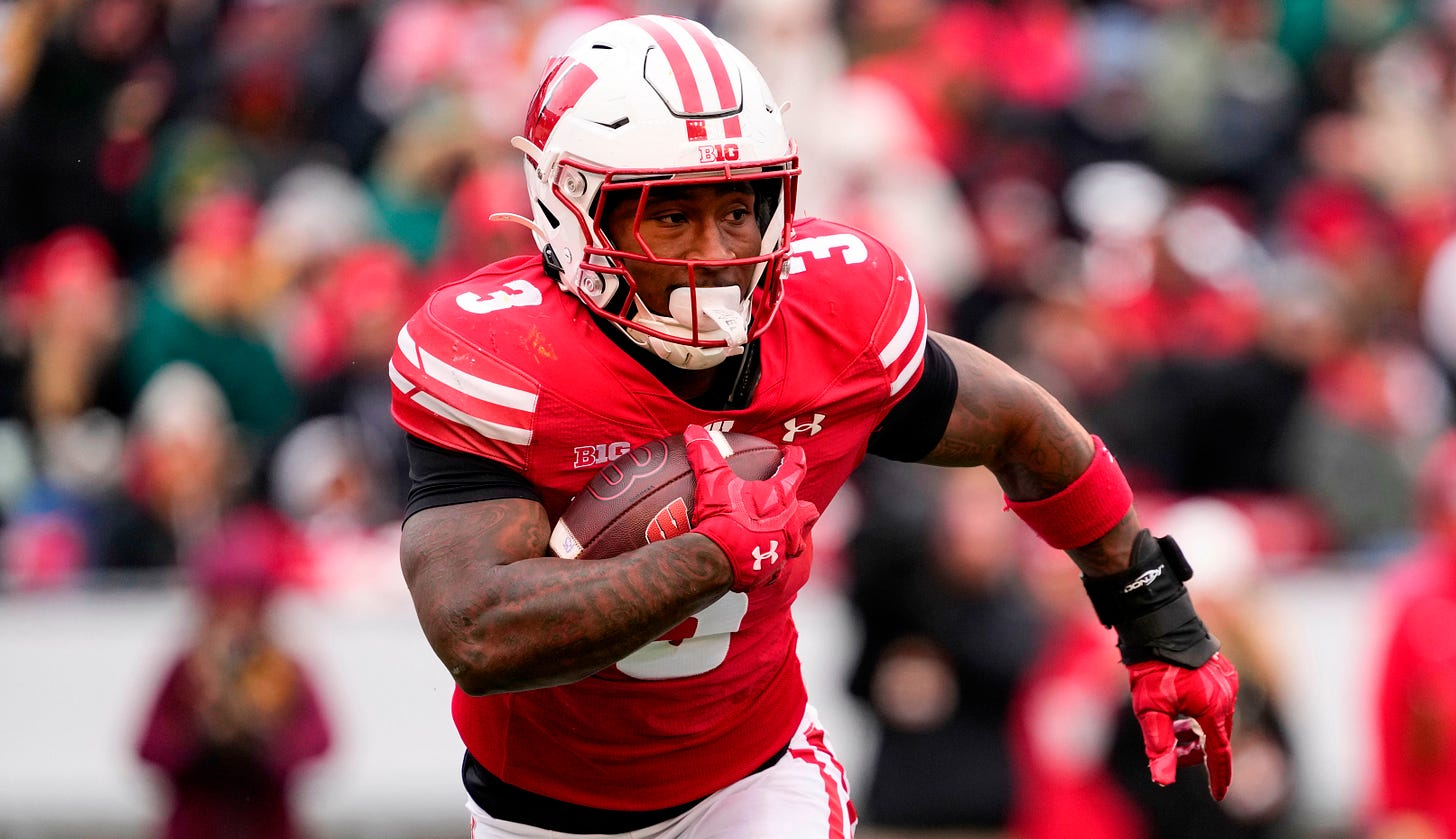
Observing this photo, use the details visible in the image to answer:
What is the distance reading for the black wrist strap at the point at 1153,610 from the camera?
423 cm

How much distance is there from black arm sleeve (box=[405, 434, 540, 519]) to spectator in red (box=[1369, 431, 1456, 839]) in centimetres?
368

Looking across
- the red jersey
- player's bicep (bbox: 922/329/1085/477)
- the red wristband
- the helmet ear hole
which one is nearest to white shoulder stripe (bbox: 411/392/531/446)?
the red jersey

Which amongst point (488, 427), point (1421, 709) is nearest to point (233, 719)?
point (1421, 709)

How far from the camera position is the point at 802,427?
384cm

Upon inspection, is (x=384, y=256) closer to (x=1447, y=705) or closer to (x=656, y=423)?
(x=1447, y=705)

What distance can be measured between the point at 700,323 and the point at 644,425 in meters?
0.20

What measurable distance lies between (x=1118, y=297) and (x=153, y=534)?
376 centimetres

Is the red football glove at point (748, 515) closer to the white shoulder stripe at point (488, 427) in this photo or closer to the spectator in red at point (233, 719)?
the white shoulder stripe at point (488, 427)

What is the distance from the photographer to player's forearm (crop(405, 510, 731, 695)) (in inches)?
133

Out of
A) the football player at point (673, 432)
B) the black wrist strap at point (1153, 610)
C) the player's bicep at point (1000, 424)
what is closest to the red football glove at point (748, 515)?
the football player at point (673, 432)

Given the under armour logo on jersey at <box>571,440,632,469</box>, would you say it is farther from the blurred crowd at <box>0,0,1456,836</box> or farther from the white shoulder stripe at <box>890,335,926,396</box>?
the blurred crowd at <box>0,0,1456,836</box>

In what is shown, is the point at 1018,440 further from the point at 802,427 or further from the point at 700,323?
the point at 700,323

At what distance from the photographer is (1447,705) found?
253 inches

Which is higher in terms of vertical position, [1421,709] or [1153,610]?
[1153,610]
